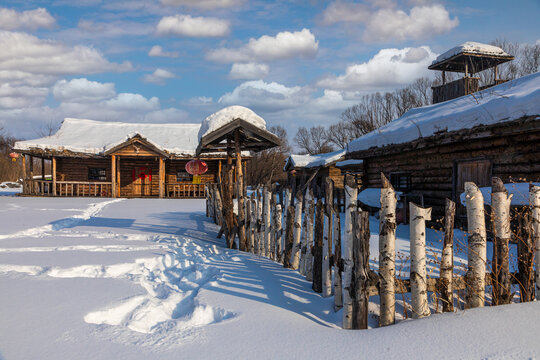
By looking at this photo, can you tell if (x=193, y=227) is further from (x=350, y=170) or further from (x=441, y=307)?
(x=350, y=170)

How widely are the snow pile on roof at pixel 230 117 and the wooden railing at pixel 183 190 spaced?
16722 mm

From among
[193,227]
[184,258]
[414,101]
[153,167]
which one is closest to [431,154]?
[193,227]

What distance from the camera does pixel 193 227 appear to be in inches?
389

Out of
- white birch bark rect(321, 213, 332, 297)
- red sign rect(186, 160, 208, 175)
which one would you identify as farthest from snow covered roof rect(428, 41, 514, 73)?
white birch bark rect(321, 213, 332, 297)

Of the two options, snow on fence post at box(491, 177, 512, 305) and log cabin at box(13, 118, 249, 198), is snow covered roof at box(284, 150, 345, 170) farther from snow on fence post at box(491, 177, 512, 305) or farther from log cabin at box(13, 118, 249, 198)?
snow on fence post at box(491, 177, 512, 305)

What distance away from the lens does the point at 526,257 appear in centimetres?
331

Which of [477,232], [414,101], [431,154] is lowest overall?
[477,232]

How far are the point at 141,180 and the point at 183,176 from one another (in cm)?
288

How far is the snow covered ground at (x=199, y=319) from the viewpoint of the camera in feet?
8.30

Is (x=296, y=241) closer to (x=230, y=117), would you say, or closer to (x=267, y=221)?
(x=267, y=221)

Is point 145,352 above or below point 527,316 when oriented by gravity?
below

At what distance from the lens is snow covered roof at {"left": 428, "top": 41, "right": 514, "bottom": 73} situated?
18531mm

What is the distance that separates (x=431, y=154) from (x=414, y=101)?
116ft

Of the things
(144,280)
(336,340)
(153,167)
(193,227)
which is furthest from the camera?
(153,167)
